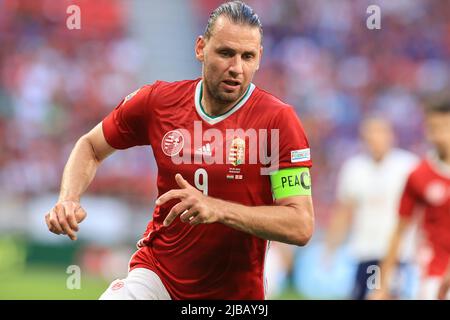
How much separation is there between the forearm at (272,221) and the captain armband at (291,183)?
96 millimetres

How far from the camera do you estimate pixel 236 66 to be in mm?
4793

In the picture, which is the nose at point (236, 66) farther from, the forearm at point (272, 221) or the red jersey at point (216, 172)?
the forearm at point (272, 221)

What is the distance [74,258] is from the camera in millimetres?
14844

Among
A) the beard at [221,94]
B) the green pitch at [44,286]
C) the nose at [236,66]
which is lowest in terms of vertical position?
the green pitch at [44,286]

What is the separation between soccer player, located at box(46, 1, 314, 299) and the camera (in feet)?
15.5

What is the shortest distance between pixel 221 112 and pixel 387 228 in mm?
5151

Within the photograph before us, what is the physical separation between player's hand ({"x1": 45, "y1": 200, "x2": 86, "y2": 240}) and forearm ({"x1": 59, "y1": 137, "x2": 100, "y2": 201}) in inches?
11.6

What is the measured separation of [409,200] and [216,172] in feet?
11.2

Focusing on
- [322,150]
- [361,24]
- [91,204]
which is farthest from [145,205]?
[361,24]

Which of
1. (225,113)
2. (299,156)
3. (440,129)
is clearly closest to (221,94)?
(225,113)


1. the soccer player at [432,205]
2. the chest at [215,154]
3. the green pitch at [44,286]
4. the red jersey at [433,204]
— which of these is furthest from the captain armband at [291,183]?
the green pitch at [44,286]

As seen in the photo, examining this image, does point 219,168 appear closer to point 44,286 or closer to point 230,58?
point 230,58

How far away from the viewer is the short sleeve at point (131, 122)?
5250mm
